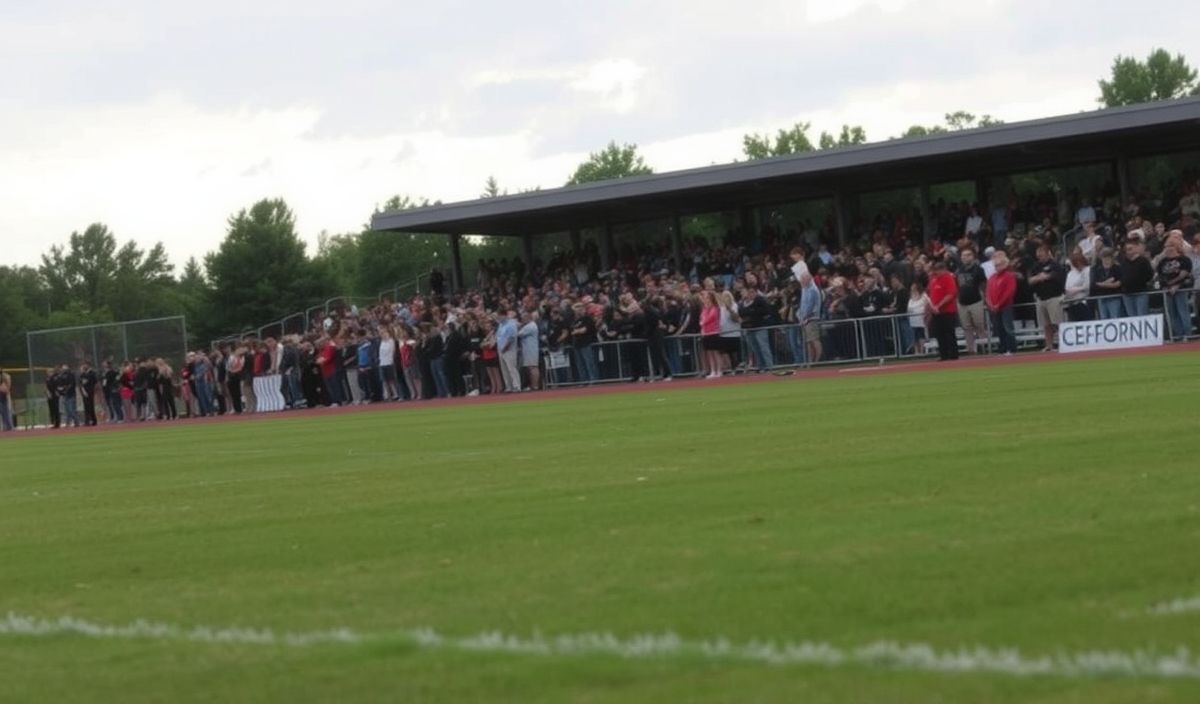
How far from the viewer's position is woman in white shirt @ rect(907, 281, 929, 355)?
107 ft

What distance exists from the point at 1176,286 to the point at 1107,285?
3.79ft

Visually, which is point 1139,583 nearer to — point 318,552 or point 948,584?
point 948,584

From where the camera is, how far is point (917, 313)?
32781mm

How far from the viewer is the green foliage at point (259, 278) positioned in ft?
378

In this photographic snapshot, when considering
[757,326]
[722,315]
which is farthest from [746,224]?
[722,315]

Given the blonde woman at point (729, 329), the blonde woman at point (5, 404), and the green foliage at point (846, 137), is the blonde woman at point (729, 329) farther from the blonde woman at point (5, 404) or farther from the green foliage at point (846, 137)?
the green foliage at point (846, 137)

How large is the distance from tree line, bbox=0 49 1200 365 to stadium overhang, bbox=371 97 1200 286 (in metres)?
42.5

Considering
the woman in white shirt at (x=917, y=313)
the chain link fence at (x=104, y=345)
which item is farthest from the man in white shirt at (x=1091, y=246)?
the chain link fence at (x=104, y=345)

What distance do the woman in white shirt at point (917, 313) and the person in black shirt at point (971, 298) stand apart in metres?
0.70

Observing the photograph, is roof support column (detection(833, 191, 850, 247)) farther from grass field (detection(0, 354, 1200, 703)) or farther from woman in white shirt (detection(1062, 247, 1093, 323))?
grass field (detection(0, 354, 1200, 703))

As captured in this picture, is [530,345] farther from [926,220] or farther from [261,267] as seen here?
[261,267]

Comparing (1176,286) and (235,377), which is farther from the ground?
(235,377)

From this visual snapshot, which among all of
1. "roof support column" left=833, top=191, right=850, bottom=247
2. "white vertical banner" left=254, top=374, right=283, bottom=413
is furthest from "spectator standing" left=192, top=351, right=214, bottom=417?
"roof support column" left=833, top=191, right=850, bottom=247

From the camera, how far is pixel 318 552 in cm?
897
